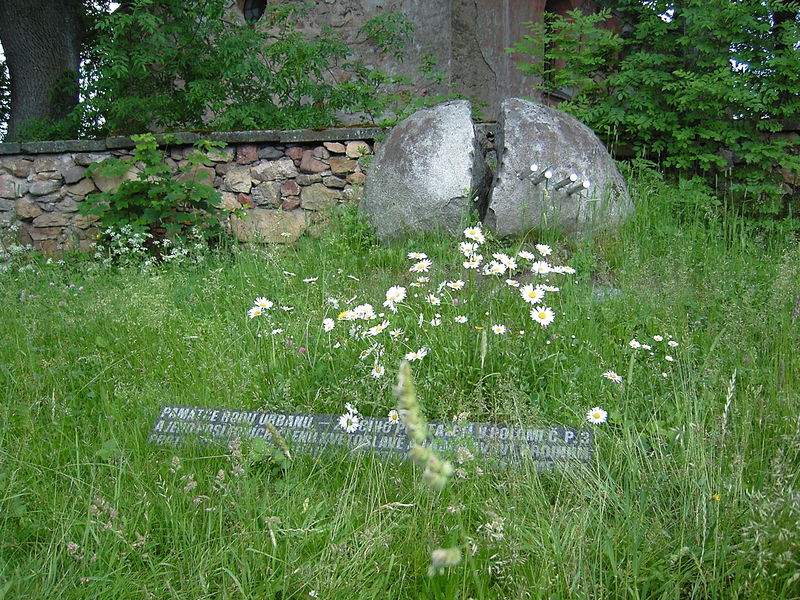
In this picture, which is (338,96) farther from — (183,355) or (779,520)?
(779,520)

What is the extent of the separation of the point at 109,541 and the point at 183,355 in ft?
4.40

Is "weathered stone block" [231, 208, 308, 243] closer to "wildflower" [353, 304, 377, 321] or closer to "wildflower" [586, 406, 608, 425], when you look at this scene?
"wildflower" [353, 304, 377, 321]

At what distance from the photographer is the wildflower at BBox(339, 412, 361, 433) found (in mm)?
2211

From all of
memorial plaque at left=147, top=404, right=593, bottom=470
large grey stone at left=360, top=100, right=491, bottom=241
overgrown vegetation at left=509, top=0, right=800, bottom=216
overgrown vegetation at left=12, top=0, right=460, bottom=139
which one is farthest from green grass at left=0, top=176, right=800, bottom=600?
overgrown vegetation at left=12, top=0, right=460, bottom=139

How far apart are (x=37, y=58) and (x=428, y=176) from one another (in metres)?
6.59

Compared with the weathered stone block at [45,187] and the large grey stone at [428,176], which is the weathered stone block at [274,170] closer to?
the large grey stone at [428,176]

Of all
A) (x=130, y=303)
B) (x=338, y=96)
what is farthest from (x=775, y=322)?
(x=338, y=96)

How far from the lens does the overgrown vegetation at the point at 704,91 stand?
4.82m

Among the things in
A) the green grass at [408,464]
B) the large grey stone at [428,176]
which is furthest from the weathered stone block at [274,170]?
the green grass at [408,464]

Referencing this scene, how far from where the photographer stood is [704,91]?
4.95 meters

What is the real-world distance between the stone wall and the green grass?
162 centimetres

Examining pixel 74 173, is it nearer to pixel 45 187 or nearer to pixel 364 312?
pixel 45 187

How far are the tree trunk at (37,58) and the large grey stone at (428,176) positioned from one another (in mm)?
5598

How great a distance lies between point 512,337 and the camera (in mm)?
2656
